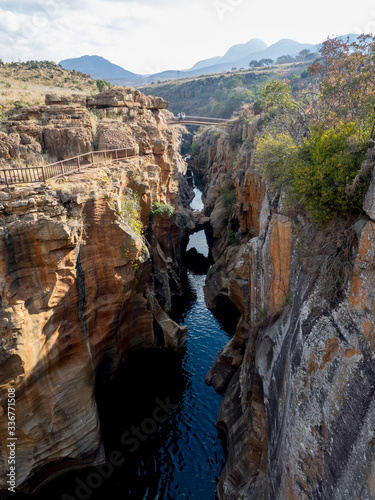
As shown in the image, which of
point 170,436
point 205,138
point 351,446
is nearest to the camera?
point 351,446

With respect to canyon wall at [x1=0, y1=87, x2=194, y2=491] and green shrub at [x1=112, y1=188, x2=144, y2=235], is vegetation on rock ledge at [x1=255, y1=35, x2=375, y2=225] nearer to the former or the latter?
green shrub at [x1=112, y1=188, x2=144, y2=235]

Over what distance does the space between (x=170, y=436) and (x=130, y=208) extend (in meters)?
11.7

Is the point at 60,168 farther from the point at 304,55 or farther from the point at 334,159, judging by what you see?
the point at 304,55

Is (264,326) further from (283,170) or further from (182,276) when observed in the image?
(182,276)

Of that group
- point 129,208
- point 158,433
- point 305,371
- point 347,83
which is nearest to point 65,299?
point 129,208

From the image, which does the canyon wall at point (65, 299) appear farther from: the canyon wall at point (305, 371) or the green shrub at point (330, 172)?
the green shrub at point (330, 172)

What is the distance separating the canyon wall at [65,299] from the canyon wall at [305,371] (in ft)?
20.3

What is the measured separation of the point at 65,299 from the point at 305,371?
9346 millimetres

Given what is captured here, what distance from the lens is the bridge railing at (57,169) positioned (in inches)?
536

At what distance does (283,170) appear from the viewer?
1278cm

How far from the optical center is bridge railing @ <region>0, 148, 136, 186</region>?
1362 cm

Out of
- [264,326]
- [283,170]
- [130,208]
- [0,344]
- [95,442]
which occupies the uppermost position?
[283,170]

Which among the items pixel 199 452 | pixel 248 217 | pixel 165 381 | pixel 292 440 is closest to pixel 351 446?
pixel 292 440

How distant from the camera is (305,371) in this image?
8.29 meters
